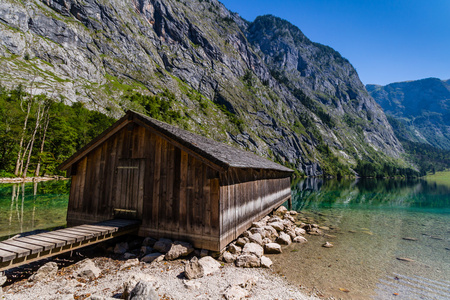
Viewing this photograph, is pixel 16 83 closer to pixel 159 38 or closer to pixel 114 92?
pixel 114 92

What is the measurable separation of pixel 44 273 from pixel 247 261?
6.74m

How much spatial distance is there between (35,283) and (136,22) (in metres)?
143

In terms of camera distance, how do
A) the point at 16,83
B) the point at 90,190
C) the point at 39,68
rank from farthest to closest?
the point at 39,68 < the point at 16,83 < the point at 90,190

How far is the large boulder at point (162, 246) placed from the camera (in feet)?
28.8

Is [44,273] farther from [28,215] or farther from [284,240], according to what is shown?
[28,215]

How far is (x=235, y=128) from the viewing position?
112 meters

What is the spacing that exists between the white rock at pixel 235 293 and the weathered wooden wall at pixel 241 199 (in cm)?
254

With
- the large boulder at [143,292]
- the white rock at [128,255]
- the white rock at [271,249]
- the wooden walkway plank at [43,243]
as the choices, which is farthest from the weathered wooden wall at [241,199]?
the wooden walkway plank at [43,243]

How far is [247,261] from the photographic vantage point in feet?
28.0

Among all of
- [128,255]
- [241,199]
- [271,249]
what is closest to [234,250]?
[271,249]

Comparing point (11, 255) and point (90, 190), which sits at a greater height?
point (90, 190)

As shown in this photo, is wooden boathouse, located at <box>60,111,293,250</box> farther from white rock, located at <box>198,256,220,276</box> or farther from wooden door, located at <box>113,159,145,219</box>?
white rock, located at <box>198,256,220,276</box>

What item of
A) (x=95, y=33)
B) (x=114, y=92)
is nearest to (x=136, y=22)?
(x=95, y=33)

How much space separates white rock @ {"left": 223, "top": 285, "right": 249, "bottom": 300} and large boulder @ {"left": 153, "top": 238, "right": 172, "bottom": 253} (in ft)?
11.4
